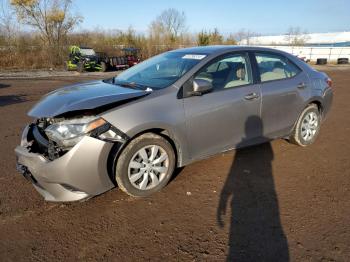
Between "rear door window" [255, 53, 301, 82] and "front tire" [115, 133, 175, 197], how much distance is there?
1917mm

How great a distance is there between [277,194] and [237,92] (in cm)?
141

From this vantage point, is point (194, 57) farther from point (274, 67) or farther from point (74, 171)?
point (74, 171)

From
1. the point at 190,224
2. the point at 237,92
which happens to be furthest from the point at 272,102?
the point at 190,224

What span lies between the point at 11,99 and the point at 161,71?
795cm

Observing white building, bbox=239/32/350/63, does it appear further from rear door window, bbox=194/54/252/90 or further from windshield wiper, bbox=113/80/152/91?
windshield wiper, bbox=113/80/152/91

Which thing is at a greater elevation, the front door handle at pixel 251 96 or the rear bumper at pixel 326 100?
the front door handle at pixel 251 96

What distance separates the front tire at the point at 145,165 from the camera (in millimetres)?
3547

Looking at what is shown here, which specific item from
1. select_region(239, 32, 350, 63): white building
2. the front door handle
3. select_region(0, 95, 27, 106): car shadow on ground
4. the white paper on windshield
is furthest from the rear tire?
select_region(239, 32, 350, 63): white building

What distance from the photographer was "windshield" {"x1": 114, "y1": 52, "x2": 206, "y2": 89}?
4116mm

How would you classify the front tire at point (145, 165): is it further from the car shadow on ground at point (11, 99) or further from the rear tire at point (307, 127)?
the car shadow on ground at point (11, 99)

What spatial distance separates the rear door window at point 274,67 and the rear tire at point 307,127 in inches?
27.8

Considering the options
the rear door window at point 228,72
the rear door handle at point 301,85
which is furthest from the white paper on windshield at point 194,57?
the rear door handle at point 301,85

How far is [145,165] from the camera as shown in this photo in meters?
3.72

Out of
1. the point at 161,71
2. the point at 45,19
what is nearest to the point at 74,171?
the point at 161,71
